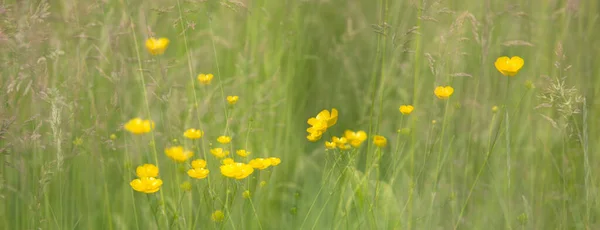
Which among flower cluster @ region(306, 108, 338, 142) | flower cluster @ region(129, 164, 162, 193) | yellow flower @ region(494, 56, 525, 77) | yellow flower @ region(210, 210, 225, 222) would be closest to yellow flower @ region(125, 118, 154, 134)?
flower cluster @ region(129, 164, 162, 193)

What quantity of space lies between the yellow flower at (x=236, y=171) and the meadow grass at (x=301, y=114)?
0.05 m

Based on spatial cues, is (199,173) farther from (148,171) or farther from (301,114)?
(301,114)

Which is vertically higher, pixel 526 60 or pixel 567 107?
pixel 526 60

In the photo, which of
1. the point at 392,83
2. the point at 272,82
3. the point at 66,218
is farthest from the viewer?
the point at 392,83

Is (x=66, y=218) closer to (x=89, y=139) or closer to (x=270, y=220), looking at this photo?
(x=89, y=139)

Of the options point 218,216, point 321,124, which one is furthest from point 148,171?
point 321,124

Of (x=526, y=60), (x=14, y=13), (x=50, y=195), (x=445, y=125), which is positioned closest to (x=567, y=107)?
(x=445, y=125)

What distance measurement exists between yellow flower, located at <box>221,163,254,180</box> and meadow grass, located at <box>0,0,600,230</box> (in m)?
0.05

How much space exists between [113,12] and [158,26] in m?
0.21

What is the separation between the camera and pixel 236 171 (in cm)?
132

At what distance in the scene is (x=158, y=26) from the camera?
2.11 m

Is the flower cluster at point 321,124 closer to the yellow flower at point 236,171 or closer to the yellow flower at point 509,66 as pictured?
the yellow flower at point 236,171

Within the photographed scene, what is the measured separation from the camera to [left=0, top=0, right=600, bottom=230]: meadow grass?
155cm

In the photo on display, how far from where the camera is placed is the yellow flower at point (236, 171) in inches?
51.2
